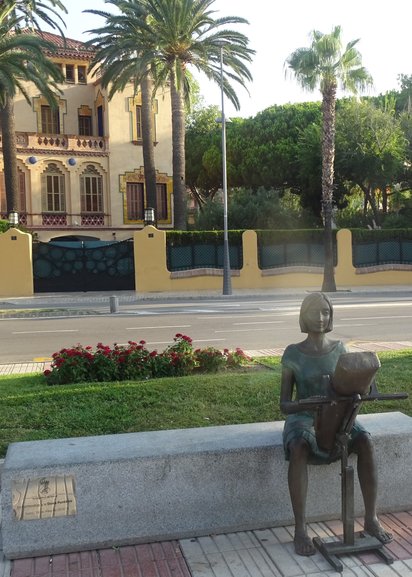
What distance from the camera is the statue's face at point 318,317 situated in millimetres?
4031

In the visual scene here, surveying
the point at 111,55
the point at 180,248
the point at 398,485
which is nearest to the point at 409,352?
the point at 398,485

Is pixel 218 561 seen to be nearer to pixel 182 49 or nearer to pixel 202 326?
pixel 202 326

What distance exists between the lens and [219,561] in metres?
3.76

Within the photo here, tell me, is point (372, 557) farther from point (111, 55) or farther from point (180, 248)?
point (111, 55)

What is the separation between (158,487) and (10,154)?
31.6 m

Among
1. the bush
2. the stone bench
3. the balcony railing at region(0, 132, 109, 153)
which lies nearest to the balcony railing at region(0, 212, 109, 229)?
the balcony railing at region(0, 132, 109, 153)

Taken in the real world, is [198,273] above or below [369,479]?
below

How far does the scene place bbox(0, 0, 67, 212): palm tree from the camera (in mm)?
30250

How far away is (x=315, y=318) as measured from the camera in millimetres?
4031

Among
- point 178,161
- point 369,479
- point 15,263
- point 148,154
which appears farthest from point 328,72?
point 369,479

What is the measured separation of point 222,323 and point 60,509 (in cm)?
1309

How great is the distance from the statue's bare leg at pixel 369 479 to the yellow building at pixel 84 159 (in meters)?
37.2

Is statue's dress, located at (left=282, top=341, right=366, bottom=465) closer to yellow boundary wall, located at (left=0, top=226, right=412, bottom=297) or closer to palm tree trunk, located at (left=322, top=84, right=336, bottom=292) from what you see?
palm tree trunk, located at (left=322, top=84, right=336, bottom=292)

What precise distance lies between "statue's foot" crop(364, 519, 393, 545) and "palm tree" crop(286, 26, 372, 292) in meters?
25.3
